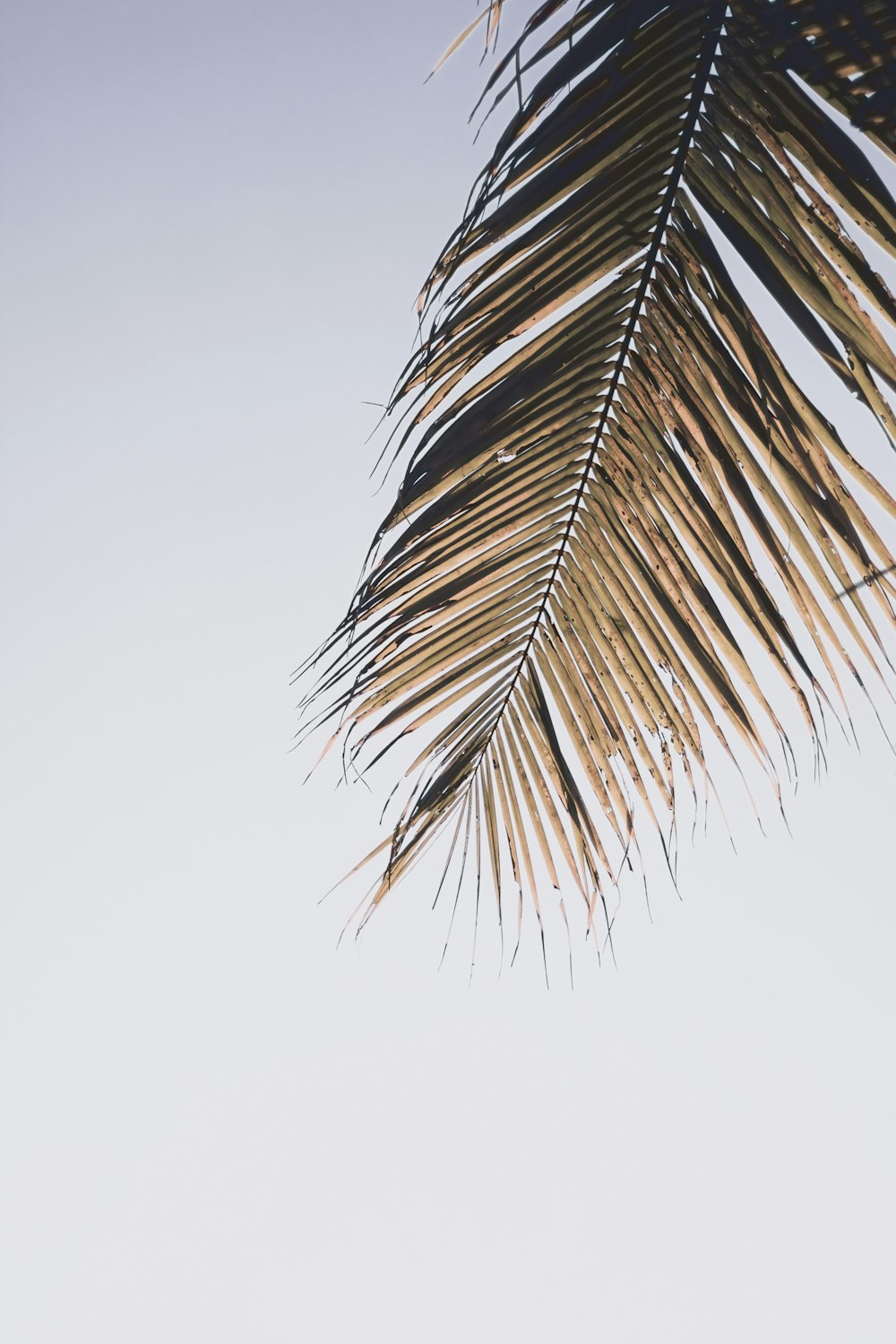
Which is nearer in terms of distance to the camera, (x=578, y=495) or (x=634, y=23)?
(x=634, y=23)

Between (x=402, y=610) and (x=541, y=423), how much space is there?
293 millimetres

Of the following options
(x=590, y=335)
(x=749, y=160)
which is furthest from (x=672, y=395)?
(x=749, y=160)

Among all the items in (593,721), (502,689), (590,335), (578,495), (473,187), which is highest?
(473,187)

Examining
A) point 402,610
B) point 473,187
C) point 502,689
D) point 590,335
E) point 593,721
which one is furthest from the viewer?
point 502,689

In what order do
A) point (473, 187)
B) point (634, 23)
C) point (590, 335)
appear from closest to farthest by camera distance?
point (634, 23), point (473, 187), point (590, 335)

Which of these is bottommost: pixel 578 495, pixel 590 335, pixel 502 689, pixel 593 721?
pixel 593 721

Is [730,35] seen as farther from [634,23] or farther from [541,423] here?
[541,423]

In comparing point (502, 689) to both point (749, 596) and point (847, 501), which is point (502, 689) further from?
point (847, 501)

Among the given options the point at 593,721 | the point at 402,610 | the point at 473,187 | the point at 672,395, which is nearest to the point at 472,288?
the point at 473,187

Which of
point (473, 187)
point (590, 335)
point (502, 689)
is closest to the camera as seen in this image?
point (473, 187)

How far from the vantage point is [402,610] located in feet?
4.02

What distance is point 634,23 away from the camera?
2.98ft

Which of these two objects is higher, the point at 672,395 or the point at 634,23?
the point at 634,23

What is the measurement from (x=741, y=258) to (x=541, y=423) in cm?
29
